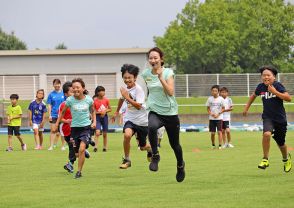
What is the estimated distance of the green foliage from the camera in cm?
7644

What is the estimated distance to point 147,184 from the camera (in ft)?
40.0

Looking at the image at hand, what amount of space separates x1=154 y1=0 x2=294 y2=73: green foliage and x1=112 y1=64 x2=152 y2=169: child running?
61.4 meters

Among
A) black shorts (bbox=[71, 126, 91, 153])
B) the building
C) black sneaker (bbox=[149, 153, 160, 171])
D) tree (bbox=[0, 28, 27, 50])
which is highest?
tree (bbox=[0, 28, 27, 50])

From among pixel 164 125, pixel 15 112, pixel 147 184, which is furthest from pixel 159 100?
pixel 15 112

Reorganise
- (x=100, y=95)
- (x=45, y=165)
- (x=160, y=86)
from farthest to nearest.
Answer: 1. (x=100, y=95)
2. (x=45, y=165)
3. (x=160, y=86)

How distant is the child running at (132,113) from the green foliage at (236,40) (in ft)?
201

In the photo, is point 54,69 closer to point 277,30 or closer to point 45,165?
point 277,30

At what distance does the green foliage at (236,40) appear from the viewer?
76.4 m

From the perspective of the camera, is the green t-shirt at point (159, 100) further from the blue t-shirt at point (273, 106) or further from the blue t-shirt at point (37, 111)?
the blue t-shirt at point (37, 111)

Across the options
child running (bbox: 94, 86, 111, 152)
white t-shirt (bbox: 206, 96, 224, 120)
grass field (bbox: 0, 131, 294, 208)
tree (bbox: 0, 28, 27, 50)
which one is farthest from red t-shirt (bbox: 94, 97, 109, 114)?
tree (bbox: 0, 28, 27, 50)

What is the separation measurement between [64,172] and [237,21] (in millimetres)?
66193

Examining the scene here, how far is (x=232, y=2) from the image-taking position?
286ft

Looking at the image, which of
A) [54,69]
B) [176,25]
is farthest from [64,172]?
[176,25]

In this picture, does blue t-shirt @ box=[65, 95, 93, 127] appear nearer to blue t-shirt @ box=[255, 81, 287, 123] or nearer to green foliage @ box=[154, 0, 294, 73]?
blue t-shirt @ box=[255, 81, 287, 123]
